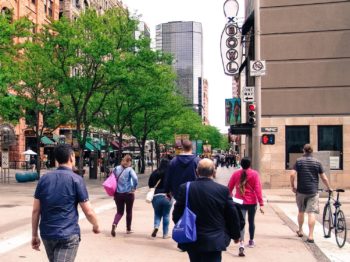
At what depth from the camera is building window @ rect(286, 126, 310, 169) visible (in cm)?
2334

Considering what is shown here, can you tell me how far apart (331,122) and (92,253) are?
679 inches

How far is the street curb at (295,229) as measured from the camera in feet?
27.5

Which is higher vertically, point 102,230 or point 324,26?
point 324,26

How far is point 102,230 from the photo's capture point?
1104 centimetres

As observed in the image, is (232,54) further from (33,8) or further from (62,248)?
(33,8)

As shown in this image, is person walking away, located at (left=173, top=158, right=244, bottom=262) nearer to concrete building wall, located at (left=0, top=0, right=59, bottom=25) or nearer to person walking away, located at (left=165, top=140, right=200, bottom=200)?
person walking away, located at (left=165, top=140, right=200, bottom=200)

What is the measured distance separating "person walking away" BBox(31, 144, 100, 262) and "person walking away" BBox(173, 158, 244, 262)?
1.04m

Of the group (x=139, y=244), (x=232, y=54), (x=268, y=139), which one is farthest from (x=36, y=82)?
(x=139, y=244)

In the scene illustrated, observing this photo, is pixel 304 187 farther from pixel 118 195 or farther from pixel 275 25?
pixel 275 25

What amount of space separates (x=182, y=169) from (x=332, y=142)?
649 inches

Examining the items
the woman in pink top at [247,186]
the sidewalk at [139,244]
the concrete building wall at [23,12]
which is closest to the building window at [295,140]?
the sidewalk at [139,244]

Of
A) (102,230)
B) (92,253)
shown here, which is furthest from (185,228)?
(102,230)

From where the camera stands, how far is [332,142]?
23203 mm

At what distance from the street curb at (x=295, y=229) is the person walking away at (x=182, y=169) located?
8.40 ft
